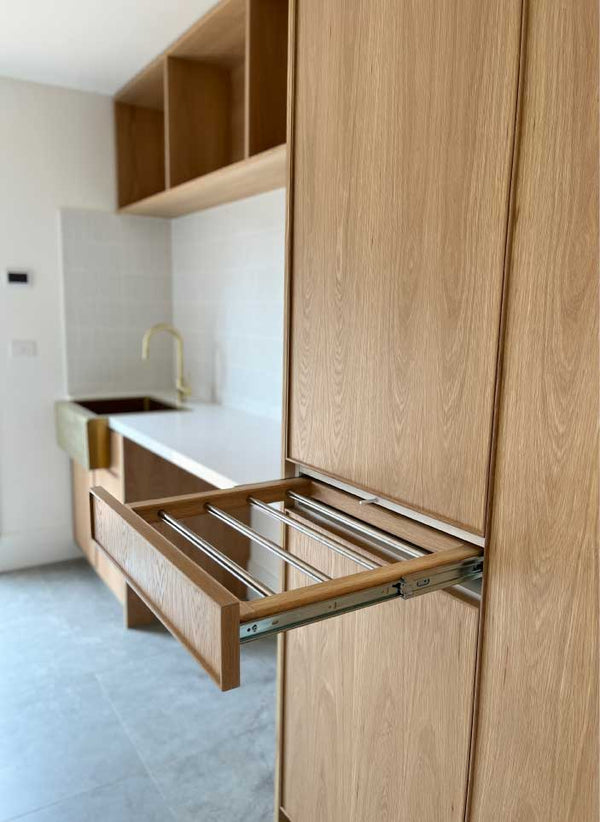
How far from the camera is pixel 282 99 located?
7.09 ft

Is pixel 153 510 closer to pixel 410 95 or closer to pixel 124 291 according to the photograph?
pixel 410 95

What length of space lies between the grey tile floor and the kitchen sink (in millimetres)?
1010

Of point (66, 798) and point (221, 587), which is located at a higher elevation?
point (221, 587)

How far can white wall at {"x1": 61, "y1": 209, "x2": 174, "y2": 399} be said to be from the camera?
10.8 feet

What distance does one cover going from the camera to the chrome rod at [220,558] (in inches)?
38.2

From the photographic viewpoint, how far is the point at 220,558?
3.57ft

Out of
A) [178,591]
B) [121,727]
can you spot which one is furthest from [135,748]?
[178,591]

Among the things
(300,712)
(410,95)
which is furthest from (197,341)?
(410,95)

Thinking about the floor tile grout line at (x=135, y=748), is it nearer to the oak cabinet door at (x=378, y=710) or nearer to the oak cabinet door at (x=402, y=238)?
the oak cabinet door at (x=378, y=710)

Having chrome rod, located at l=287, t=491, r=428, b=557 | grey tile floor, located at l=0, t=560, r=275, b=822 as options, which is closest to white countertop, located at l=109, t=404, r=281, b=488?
chrome rod, located at l=287, t=491, r=428, b=557

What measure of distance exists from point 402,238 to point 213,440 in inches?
54.2

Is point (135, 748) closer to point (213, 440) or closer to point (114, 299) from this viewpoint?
point (213, 440)

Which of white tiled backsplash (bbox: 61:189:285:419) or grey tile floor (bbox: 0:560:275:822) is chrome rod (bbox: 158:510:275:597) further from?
white tiled backsplash (bbox: 61:189:285:419)

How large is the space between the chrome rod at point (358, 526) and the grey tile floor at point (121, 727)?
0.97m
